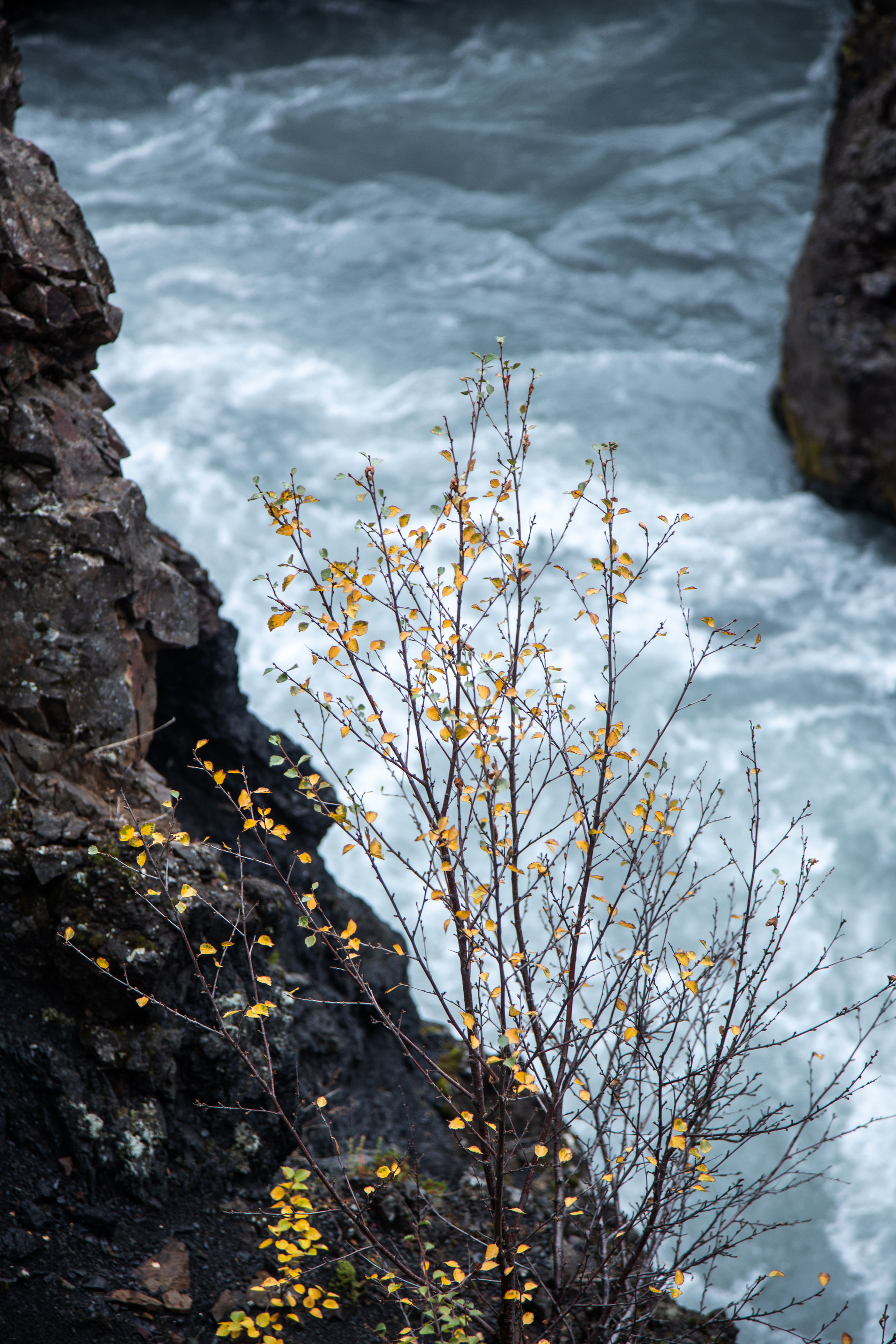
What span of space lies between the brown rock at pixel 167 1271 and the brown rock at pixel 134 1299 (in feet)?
0.13

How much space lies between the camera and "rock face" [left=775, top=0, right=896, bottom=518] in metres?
10.8

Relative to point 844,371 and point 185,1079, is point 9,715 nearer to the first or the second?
point 185,1079

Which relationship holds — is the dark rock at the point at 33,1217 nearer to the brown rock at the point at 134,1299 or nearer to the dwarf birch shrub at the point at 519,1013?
the brown rock at the point at 134,1299

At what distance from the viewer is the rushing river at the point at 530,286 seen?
938cm

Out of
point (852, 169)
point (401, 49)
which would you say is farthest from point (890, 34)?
point (401, 49)

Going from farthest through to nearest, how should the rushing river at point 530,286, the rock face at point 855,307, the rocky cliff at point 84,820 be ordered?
1. the rock face at point 855,307
2. the rushing river at point 530,286
3. the rocky cliff at point 84,820

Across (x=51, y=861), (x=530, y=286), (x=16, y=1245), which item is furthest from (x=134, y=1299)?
(x=530, y=286)

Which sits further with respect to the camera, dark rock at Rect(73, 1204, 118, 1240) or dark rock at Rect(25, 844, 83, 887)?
dark rock at Rect(25, 844, 83, 887)

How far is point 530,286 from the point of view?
1505 cm

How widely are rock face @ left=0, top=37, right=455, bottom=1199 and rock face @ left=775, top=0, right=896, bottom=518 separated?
8616 mm

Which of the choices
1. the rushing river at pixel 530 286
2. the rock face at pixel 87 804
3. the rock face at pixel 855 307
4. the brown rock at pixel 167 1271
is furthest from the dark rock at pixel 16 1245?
the rock face at pixel 855 307

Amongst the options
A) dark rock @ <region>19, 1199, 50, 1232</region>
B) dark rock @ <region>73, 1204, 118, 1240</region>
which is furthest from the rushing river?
dark rock @ <region>19, 1199, 50, 1232</region>

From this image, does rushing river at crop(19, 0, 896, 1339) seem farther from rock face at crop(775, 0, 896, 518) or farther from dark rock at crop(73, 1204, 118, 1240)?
dark rock at crop(73, 1204, 118, 1240)

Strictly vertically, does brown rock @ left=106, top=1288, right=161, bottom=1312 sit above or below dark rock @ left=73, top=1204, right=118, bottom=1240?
below
